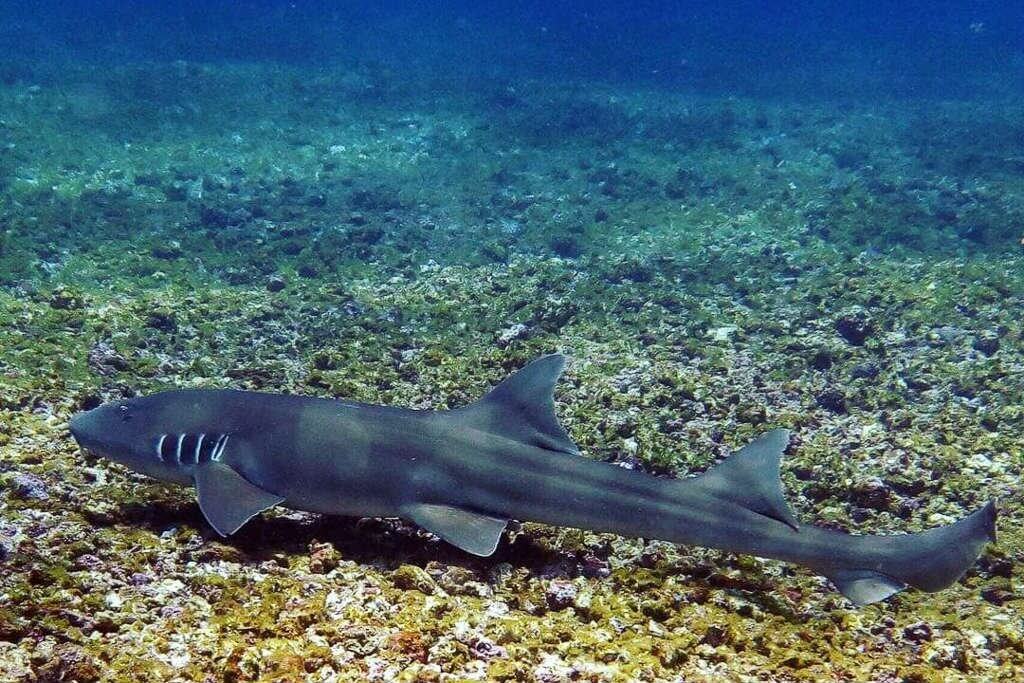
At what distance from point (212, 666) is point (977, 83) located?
4363 cm

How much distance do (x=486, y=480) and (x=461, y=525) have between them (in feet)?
1.05

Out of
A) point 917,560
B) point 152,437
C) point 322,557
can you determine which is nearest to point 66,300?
point 152,437

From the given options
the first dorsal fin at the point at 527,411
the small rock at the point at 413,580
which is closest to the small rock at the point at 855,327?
the first dorsal fin at the point at 527,411

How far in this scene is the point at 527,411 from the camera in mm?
4574

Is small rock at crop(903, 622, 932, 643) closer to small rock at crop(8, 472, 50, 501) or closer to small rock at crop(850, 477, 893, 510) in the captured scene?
small rock at crop(850, 477, 893, 510)

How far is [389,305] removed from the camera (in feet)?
31.9

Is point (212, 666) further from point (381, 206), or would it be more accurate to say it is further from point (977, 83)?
point (977, 83)

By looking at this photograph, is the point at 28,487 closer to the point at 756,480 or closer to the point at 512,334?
the point at 756,480

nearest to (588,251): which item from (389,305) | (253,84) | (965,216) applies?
(389,305)

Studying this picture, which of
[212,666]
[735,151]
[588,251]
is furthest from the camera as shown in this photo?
[735,151]

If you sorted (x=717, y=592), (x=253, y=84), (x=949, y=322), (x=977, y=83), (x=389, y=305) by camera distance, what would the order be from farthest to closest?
1. (x=977, y=83)
2. (x=253, y=84)
3. (x=389, y=305)
4. (x=949, y=322)
5. (x=717, y=592)

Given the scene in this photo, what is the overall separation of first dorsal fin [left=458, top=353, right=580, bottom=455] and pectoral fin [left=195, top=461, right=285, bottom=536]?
4.47 feet

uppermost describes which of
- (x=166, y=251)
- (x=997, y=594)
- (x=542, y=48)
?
(x=542, y=48)

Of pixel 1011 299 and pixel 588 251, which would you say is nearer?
pixel 1011 299
